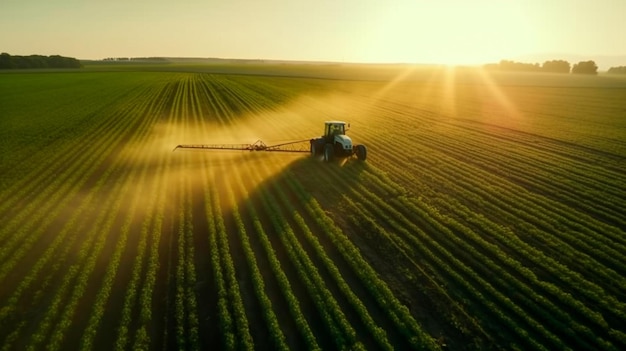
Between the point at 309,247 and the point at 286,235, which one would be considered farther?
the point at 286,235

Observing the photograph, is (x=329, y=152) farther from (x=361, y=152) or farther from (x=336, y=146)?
(x=361, y=152)

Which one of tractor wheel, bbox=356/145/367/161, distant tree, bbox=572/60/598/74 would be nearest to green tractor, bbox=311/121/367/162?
tractor wheel, bbox=356/145/367/161

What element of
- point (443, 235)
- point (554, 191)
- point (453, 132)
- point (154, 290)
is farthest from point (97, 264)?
point (453, 132)

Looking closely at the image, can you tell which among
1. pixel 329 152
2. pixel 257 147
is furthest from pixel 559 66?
pixel 257 147

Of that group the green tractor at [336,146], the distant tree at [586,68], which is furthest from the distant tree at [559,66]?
the green tractor at [336,146]

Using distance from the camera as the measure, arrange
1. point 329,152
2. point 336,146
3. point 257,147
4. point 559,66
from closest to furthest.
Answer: point 329,152
point 336,146
point 257,147
point 559,66

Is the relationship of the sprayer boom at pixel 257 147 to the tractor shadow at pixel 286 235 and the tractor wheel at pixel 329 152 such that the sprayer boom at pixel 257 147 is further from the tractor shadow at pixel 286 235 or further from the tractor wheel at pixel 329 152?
the tractor wheel at pixel 329 152

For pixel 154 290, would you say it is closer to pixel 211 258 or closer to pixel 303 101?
pixel 211 258
